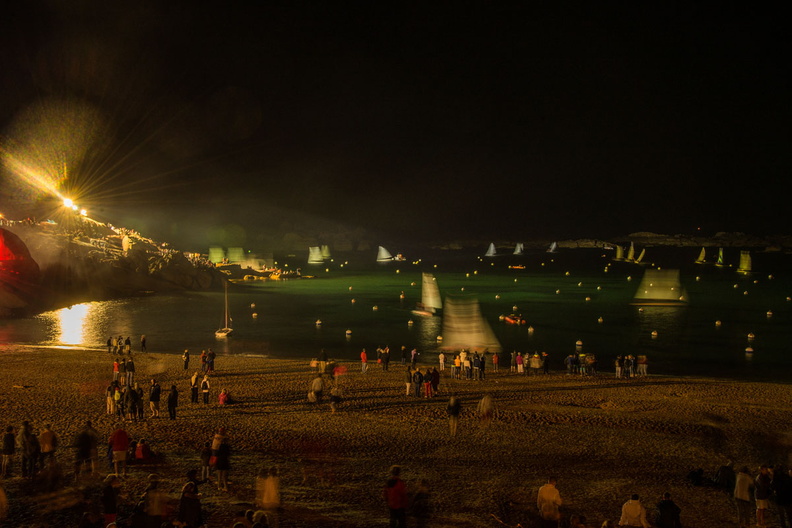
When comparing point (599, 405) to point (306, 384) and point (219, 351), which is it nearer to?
point (306, 384)

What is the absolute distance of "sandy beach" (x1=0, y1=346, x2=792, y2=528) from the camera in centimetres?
888

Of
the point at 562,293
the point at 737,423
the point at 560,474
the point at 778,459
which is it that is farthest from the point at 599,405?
the point at 562,293

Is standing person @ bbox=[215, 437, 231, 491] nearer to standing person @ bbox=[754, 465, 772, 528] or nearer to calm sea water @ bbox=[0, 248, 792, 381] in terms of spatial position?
standing person @ bbox=[754, 465, 772, 528]

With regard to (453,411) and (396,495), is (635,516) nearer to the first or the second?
(396,495)

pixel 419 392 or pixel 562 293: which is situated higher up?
pixel 562 293

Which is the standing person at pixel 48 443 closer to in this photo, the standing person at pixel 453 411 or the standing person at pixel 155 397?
the standing person at pixel 155 397

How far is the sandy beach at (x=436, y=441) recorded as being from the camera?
8.88 meters

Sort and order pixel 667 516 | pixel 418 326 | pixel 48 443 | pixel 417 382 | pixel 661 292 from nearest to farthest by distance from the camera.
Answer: pixel 667 516, pixel 48 443, pixel 417 382, pixel 418 326, pixel 661 292

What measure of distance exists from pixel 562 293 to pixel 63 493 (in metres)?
71.9

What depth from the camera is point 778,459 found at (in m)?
12.4

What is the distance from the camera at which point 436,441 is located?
41.9ft

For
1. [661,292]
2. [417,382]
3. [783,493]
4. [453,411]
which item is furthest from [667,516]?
[661,292]

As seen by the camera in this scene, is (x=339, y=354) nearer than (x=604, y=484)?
No

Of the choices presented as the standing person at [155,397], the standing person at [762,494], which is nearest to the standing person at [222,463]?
the standing person at [155,397]
